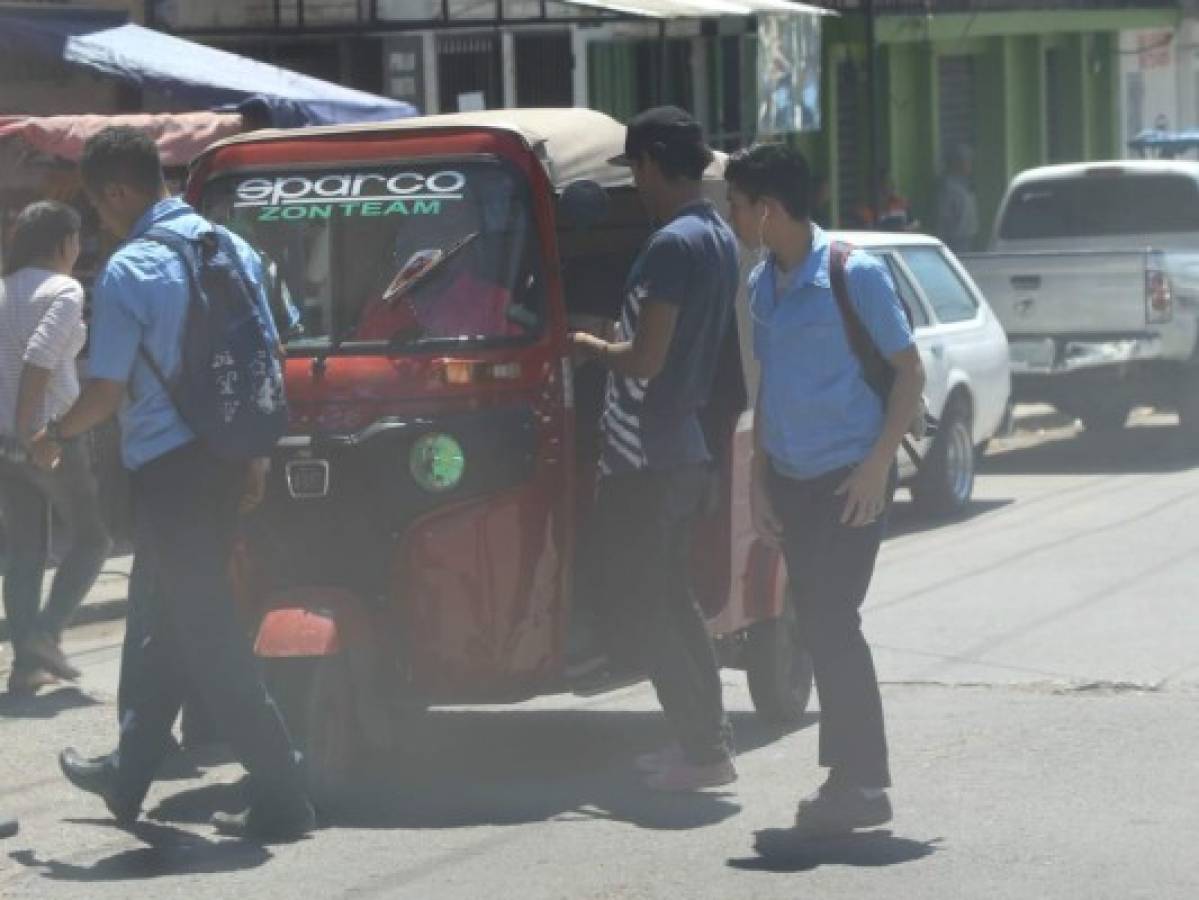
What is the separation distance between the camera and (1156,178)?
64.8 ft

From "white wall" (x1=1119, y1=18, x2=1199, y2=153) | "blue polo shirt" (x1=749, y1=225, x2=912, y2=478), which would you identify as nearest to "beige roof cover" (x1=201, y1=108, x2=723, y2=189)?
"blue polo shirt" (x1=749, y1=225, x2=912, y2=478)

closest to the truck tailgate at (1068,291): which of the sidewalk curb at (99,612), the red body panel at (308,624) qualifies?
the sidewalk curb at (99,612)

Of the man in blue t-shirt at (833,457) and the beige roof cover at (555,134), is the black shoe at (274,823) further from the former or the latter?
the beige roof cover at (555,134)

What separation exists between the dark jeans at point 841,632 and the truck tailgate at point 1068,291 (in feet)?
Result: 36.1

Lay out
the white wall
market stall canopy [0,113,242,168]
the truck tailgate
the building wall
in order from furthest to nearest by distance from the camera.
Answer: the white wall
the building wall
the truck tailgate
market stall canopy [0,113,242,168]

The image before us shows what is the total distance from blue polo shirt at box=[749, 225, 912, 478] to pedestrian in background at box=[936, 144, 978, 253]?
20647mm

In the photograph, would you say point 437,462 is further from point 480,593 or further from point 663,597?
point 663,597

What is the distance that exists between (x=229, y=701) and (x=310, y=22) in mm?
13067

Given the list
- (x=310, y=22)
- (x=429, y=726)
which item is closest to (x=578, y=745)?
(x=429, y=726)

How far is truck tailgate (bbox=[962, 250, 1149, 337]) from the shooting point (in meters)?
17.8

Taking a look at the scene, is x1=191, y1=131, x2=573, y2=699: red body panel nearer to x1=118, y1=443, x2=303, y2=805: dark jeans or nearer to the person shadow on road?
x1=118, y1=443, x2=303, y2=805: dark jeans

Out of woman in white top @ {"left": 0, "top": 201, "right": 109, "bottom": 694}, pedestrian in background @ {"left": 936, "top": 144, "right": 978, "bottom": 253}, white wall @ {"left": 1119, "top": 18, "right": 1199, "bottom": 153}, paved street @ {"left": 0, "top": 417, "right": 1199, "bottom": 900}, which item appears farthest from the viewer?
white wall @ {"left": 1119, "top": 18, "right": 1199, "bottom": 153}

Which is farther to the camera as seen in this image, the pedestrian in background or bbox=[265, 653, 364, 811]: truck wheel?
the pedestrian in background

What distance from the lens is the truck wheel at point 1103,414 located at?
60.3 feet
